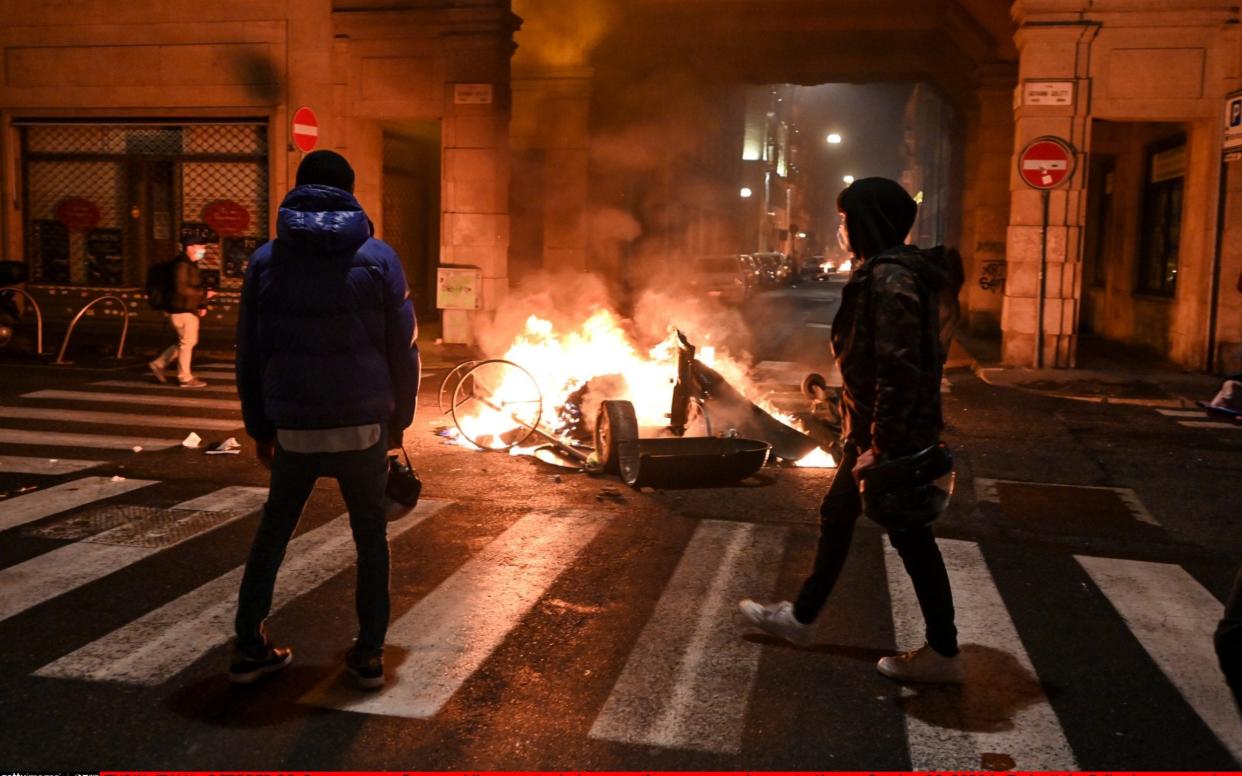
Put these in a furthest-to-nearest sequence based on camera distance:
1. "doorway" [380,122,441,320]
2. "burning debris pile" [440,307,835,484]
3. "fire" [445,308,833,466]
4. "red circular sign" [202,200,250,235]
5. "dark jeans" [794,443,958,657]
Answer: "doorway" [380,122,441,320], "red circular sign" [202,200,250,235], "fire" [445,308,833,466], "burning debris pile" [440,307,835,484], "dark jeans" [794,443,958,657]

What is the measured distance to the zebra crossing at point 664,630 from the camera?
3.95m

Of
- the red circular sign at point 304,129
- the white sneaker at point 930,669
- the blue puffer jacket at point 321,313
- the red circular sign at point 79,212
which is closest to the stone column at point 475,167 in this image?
the red circular sign at point 304,129

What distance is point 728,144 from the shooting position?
2265 inches

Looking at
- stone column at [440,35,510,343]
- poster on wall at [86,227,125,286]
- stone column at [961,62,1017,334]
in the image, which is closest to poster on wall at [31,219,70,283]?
poster on wall at [86,227,125,286]

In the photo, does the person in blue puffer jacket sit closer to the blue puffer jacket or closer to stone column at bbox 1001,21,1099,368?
the blue puffer jacket

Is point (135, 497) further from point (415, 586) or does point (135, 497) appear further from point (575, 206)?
point (575, 206)

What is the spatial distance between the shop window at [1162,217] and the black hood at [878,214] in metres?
15.1

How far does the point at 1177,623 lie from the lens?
5164mm

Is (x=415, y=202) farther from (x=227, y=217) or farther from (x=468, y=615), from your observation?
(x=468, y=615)

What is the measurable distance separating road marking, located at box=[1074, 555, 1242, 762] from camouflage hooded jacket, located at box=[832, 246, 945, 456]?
4.65 feet

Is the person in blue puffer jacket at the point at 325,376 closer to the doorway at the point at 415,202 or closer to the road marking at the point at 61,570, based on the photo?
the road marking at the point at 61,570

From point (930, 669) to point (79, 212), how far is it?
19.8 meters

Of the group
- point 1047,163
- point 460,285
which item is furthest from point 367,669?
point 1047,163

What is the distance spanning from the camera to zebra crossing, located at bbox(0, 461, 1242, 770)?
156 inches
